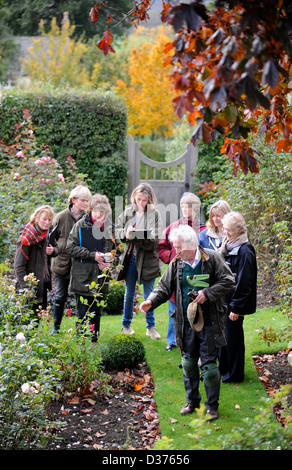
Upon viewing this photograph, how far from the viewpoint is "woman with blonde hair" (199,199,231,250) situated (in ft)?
18.3

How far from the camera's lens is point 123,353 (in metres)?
5.40

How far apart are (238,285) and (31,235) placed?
2.34 m

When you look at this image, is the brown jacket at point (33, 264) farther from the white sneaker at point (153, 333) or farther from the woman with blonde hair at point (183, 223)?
the white sneaker at point (153, 333)

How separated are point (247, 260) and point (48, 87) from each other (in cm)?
834

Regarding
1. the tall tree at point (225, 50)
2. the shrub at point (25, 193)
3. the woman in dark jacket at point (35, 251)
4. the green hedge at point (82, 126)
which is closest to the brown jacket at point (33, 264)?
the woman in dark jacket at point (35, 251)

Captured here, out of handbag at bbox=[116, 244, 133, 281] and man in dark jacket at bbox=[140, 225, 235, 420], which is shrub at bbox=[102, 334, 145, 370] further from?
man in dark jacket at bbox=[140, 225, 235, 420]

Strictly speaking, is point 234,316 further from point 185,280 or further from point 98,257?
point 98,257

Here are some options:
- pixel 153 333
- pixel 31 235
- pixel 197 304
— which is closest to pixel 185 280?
pixel 197 304

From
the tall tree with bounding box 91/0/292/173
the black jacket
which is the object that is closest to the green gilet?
the black jacket

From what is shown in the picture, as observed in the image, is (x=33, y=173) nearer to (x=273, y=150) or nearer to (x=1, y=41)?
(x=273, y=150)

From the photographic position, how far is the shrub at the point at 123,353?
5.41m

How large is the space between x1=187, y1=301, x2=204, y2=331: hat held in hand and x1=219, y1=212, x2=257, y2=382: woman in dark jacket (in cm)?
76

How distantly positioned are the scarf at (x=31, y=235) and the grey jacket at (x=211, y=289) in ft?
5.75

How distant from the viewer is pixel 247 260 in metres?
4.92
